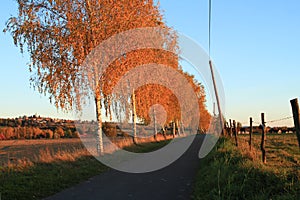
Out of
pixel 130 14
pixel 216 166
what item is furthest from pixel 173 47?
pixel 216 166

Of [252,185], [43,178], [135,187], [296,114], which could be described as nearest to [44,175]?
[43,178]

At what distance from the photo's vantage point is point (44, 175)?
38.0ft

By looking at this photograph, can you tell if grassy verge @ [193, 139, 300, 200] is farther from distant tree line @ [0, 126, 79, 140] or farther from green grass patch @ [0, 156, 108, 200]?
distant tree line @ [0, 126, 79, 140]

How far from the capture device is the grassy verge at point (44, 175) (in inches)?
375

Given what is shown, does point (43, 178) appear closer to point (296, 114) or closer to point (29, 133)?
point (296, 114)

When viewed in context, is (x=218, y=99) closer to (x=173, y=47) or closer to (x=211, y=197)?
(x=173, y=47)

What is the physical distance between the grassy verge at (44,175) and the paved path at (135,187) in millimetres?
564

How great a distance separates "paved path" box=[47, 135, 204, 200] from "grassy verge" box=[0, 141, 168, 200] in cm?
56

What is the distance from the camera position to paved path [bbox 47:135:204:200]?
8969 mm

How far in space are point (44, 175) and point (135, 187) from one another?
11.3 ft

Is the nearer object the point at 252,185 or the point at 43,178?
the point at 252,185

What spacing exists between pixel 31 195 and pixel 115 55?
11.1 meters

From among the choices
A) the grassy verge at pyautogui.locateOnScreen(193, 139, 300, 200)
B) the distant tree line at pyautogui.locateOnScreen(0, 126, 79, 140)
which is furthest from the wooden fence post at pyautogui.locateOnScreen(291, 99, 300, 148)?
the distant tree line at pyautogui.locateOnScreen(0, 126, 79, 140)

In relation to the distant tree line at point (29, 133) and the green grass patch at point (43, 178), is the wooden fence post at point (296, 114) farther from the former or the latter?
the distant tree line at point (29, 133)
